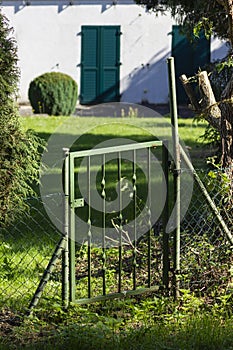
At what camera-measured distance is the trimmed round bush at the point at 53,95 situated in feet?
59.7

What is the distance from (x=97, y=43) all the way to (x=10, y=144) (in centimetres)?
1644

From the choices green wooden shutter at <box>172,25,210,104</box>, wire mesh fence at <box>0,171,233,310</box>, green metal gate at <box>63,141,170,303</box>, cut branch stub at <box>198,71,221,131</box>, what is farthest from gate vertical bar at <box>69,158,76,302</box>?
green wooden shutter at <box>172,25,210,104</box>

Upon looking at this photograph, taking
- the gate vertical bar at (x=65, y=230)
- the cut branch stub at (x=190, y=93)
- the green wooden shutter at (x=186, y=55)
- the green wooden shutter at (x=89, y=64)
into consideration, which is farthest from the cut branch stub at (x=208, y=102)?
the green wooden shutter at (x=89, y=64)

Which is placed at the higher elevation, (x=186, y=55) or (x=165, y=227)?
(x=186, y=55)

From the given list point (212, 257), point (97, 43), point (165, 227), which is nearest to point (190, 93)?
point (165, 227)

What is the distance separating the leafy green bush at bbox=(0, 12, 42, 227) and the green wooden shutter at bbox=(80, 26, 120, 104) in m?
15.8

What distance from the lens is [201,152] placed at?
1231cm

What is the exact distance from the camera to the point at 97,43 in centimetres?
2205

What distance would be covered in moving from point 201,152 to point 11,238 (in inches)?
241

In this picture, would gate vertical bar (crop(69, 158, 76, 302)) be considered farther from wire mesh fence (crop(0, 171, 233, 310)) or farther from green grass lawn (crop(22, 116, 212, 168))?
green grass lawn (crop(22, 116, 212, 168))

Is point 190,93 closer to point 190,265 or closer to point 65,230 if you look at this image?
point 190,265

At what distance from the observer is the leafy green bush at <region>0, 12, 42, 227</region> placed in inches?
236

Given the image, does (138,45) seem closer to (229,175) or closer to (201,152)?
(201,152)

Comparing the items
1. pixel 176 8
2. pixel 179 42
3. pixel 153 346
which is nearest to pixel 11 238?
pixel 153 346
